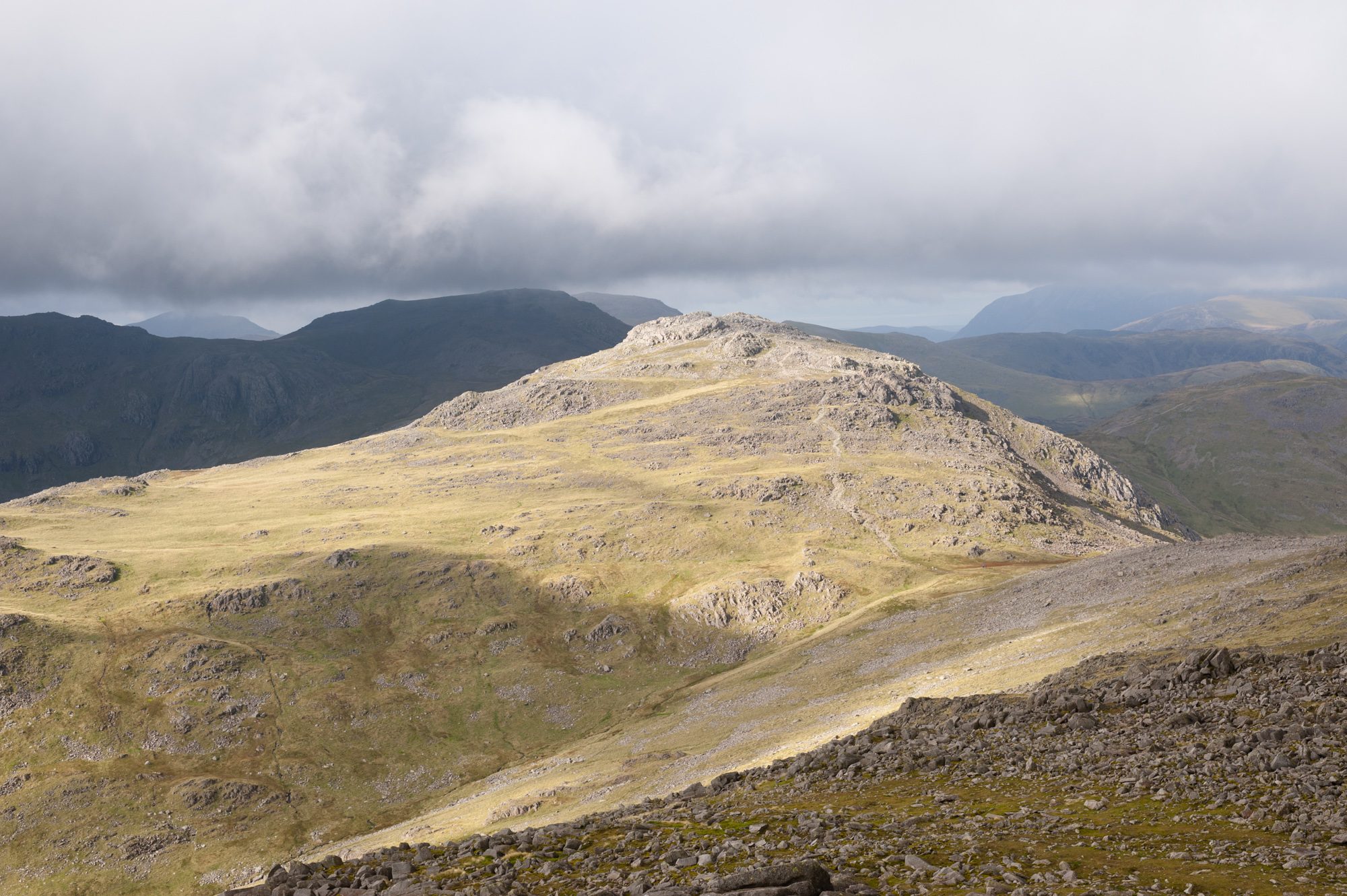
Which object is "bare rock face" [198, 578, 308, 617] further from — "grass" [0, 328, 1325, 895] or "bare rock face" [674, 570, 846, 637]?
"bare rock face" [674, 570, 846, 637]

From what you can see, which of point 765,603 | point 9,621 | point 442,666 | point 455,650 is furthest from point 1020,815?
point 9,621

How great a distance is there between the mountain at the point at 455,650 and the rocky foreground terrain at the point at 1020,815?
25899 mm

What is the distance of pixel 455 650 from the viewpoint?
14275 centimetres

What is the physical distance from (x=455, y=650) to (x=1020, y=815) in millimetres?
124463

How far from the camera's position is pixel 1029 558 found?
530 feet

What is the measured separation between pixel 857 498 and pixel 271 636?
125m

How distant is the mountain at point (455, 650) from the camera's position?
9256 centimetres

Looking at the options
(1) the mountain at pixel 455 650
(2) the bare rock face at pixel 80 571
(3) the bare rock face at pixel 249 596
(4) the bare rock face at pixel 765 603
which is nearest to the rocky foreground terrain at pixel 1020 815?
(1) the mountain at pixel 455 650

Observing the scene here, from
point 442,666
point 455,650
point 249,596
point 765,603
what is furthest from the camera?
point 249,596

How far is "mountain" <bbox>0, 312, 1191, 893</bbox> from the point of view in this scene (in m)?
92.6

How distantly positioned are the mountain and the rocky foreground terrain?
85.0 ft

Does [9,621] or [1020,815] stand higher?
[1020,815]

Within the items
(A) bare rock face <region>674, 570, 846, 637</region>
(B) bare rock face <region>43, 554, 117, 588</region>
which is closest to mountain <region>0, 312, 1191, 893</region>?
(A) bare rock face <region>674, 570, 846, 637</region>

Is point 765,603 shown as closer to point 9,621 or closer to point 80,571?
point 9,621
